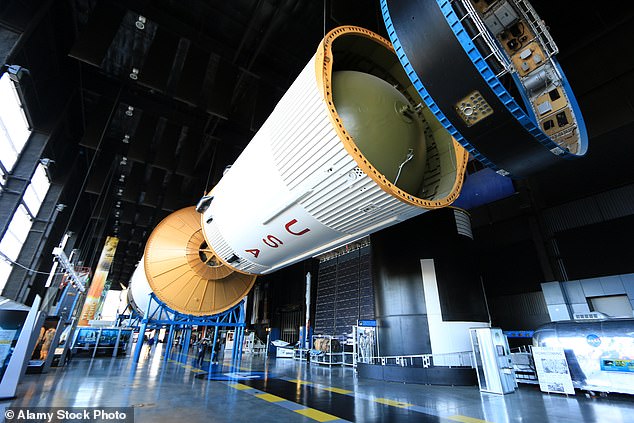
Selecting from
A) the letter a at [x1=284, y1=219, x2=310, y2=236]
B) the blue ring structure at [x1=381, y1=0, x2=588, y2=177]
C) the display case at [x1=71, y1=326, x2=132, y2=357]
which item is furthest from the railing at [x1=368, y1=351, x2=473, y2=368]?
the display case at [x1=71, y1=326, x2=132, y2=357]

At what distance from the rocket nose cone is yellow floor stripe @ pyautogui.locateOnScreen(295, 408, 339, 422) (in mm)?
3340

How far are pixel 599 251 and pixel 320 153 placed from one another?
14.6 m

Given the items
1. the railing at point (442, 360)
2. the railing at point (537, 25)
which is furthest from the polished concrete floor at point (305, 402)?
the railing at point (537, 25)

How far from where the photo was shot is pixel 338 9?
7.59 metres

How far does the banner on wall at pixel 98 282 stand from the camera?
24.6 meters

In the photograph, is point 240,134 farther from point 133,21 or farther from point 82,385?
point 82,385

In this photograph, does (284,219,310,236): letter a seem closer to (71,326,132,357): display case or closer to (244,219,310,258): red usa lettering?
(244,219,310,258): red usa lettering

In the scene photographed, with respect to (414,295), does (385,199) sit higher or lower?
higher

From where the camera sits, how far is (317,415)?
12.8ft

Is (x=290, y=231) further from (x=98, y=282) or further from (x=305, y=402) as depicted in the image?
(x=98, y=282)

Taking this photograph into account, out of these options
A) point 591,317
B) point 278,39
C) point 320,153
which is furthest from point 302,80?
point 591,317

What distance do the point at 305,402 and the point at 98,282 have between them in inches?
1096

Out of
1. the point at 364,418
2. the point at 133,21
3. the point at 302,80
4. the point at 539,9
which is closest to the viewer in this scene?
the point at 364,418

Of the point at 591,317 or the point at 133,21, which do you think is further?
the point at 133,21
